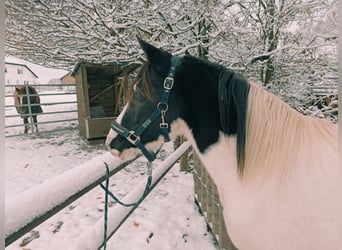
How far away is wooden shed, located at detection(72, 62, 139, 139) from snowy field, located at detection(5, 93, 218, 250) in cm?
148

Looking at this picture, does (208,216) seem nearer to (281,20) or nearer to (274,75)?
(274,75)

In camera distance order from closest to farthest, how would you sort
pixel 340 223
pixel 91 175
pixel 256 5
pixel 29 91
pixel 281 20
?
pixel 340 223, pixel 91 175, pixel 281 20, pixel 256 5, pixel 29 91

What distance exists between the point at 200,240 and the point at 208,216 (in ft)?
1.08

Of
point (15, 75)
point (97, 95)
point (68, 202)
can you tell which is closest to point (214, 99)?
point (68, 202)

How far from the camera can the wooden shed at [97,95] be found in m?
7.24

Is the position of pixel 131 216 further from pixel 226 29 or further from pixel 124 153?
pixel 226 29

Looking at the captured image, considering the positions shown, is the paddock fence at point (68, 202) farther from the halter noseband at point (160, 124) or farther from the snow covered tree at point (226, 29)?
the snow covered tree at point (226, 29)

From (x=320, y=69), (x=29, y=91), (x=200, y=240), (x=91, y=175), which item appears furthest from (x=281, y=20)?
(x=29, y=91)

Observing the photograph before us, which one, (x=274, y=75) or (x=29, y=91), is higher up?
(x=274, y=75)

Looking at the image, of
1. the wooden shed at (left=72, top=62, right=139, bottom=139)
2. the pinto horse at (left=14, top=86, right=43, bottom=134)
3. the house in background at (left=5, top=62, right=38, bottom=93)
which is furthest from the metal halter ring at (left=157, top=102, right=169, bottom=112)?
the pinto horse at (left=14, top=86, right=43, bottom=134)

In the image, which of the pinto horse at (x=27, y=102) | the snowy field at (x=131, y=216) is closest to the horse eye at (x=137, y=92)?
the snowy field at (x=131, y=216)

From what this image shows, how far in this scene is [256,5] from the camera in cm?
417

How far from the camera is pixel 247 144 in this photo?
1.22m

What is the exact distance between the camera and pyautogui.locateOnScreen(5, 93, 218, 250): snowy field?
2752 millimetres
